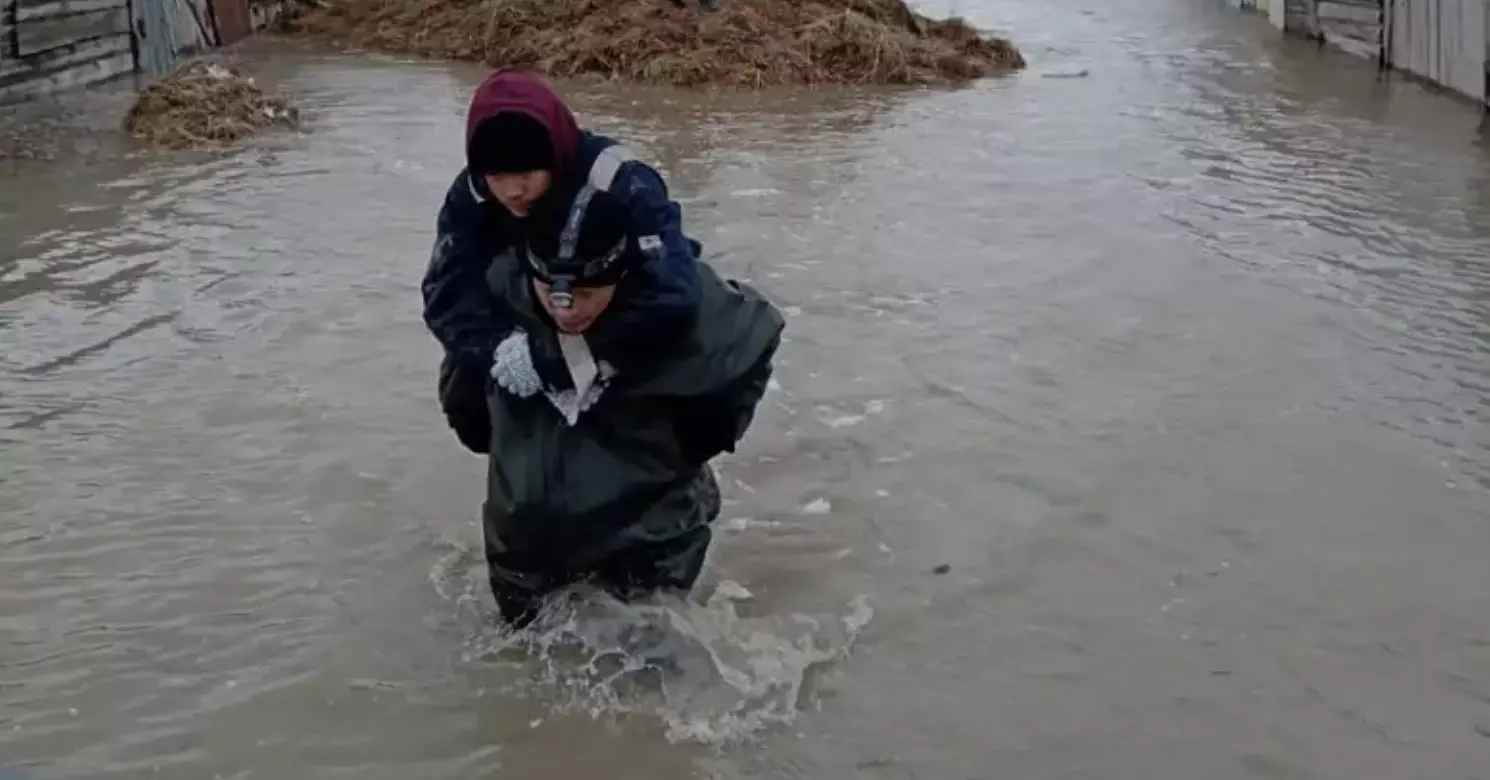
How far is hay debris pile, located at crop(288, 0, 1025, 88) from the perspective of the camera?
585 inches

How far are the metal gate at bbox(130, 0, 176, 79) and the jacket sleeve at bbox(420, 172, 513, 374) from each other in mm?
11782

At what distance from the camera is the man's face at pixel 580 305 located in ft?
12.0

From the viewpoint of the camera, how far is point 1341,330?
707cm

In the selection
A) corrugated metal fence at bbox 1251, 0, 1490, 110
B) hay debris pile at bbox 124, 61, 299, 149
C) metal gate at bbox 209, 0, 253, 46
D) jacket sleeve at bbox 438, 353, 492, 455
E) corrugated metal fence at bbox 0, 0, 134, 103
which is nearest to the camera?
jacket sleeve at bbox 438, 353, 492, 455

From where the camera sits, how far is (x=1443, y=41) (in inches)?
552

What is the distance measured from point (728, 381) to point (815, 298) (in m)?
3.82

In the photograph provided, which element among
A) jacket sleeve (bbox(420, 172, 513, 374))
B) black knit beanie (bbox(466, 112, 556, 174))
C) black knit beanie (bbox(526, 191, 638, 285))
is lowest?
jacket sleeve (bbox(420, 172, 513, 374))

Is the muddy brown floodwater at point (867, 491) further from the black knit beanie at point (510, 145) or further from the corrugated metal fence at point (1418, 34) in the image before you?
the corrugated metal fence at point (1418, 34)

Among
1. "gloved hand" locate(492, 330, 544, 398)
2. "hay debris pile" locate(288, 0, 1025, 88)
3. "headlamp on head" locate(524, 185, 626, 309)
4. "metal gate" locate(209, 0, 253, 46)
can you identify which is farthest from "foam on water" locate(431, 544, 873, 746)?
"metal gate" locate(209, 0, 253, 46)

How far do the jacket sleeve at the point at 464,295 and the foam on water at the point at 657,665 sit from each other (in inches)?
25.4

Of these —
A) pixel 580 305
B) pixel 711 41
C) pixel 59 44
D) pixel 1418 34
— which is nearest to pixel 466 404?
pixel 580 305

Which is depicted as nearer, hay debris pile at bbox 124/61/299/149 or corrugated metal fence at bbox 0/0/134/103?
hay debris pile at bbox 124/61/299/149

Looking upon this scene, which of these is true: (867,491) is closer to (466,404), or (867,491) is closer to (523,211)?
(466,404)

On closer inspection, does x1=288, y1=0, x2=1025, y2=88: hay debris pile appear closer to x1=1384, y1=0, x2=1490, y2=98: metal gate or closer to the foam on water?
x1=1384, y1=0, x2=1490, y2=98: metal gate
